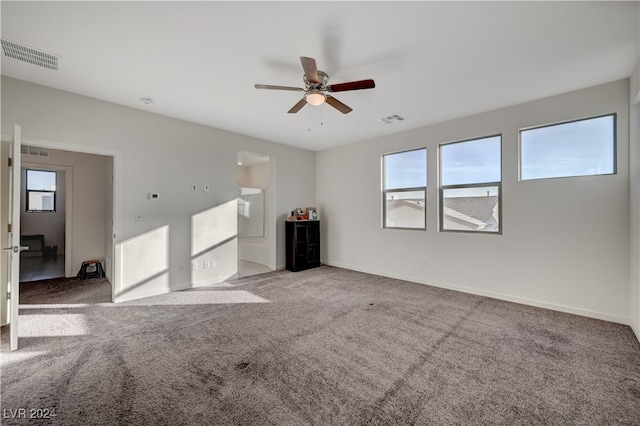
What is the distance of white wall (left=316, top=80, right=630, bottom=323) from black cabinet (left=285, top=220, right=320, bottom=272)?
1.35 meters

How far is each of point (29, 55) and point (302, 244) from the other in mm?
4695

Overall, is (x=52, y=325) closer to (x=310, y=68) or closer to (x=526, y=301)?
(x=310, y=68)

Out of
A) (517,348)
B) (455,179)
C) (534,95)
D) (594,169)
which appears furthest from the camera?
(455,179)

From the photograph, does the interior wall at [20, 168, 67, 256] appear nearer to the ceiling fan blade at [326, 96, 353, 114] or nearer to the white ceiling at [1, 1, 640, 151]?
the white ceiling at [1, 1, 640, 151]

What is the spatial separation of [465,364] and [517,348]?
702mm

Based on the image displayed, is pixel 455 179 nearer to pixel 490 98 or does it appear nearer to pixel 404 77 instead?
pixel 490 98

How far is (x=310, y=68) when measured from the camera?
90.7 inches

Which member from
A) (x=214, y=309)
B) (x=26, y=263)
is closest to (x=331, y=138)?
(x=214, y=309)

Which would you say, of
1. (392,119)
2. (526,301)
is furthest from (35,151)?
(526,301)

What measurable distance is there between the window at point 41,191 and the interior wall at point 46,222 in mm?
91

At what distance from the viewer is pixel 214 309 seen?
3490mm

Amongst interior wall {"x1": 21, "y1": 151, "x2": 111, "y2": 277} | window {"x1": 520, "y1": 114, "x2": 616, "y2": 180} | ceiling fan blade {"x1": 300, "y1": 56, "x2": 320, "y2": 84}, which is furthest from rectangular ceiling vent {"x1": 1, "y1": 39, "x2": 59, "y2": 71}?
window {"x1": 520, "y1": 114, "x2": 616, "y2": 180}

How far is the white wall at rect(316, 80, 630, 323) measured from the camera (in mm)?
3113

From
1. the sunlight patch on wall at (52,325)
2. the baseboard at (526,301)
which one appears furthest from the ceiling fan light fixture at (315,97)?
the baseboard at (526,301)
